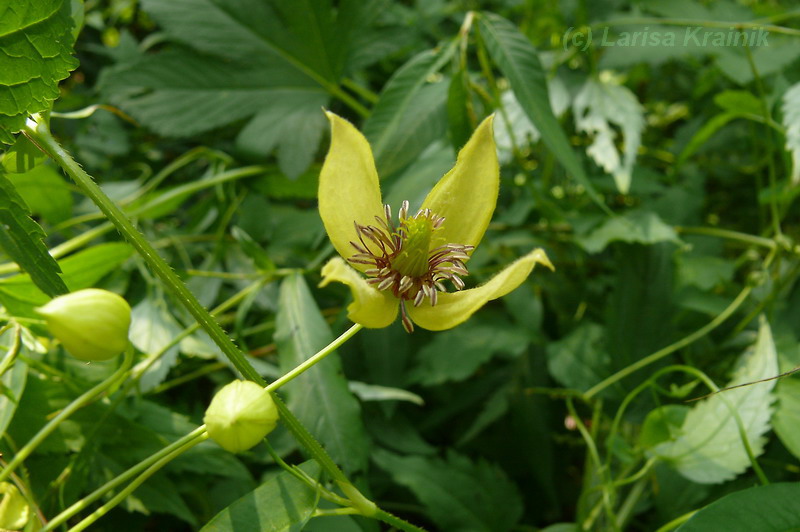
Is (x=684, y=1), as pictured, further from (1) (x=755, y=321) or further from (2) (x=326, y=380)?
(2) (x=326, y=380)

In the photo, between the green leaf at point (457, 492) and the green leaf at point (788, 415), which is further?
the green leaf at point (457, 492)

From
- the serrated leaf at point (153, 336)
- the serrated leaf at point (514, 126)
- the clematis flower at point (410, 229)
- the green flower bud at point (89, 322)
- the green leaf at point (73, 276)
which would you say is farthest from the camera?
the serrated leaf at point (514, 126)

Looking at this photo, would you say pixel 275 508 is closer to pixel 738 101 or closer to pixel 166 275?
pixel 166 275

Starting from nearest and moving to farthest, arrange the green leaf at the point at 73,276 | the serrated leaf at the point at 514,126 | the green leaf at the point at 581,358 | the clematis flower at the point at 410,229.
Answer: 1. the clematis flower at the point at 410,229
2. the green leaf at the point at 73,276
3. the green leaf at the point at 581,358
4. the serrated leaf at the point at 514,126

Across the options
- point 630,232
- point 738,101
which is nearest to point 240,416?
point 630,232

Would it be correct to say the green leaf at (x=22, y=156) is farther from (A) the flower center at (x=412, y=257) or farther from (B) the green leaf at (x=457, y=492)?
(B) the green leaf at (x=457, y=492)

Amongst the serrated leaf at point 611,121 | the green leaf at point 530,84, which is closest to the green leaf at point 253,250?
the green leaf at point 530,84

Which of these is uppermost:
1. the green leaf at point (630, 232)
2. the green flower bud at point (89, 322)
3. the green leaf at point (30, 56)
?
the green leaf at point (30, 56)
